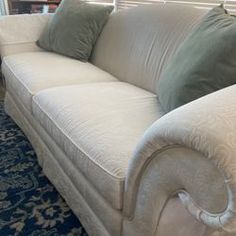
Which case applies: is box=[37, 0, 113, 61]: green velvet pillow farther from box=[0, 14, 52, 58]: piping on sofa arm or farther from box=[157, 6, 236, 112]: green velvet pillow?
box=[157, 6, 236, 112]: green velvet pillow

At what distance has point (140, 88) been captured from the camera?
170cm

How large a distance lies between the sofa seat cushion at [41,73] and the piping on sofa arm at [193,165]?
956 millimetres

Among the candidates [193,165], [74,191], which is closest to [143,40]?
[74,191]

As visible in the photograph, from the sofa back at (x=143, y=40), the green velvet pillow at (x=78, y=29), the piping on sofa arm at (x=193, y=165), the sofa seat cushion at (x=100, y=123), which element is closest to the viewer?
the piping on sofa arm at (x=193, y=165)

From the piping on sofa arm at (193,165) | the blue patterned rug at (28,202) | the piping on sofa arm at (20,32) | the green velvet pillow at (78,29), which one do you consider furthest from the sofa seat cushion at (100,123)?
the piping on sofa arm at (20,32)

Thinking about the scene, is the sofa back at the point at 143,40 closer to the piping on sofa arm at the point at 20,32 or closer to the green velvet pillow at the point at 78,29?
the green velvet pillow at the point at 78,29

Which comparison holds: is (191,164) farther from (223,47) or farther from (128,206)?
(223,47)

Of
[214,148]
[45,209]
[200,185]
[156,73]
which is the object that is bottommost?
[45,209]

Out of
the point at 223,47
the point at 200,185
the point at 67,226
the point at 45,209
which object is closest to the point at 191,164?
the point at 200,185

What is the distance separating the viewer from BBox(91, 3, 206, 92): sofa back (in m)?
1.59

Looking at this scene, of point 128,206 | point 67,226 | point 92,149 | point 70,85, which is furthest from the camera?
point 70,85

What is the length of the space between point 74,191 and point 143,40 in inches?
37.8

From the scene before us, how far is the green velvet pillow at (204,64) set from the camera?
1.06 m

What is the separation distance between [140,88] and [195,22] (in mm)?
447
